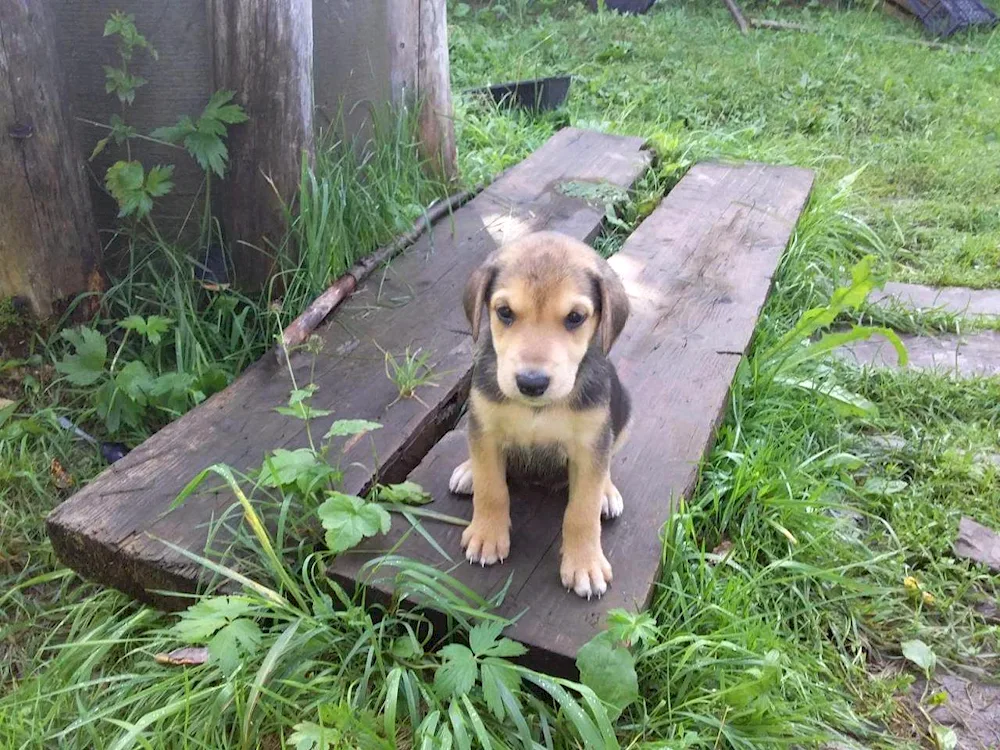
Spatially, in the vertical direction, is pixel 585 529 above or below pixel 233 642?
above

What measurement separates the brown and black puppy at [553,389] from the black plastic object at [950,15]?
11.3m

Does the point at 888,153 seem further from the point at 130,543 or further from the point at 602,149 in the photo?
the point at 130,543

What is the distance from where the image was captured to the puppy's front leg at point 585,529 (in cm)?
265

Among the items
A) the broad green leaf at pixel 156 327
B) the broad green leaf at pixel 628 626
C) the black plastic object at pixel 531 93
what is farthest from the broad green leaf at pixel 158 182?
the black plastic object at pixel 531 93

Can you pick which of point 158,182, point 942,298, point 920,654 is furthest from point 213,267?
point 942,298

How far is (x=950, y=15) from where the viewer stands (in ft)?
37.5

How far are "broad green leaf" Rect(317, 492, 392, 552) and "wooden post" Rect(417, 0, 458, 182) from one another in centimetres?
322

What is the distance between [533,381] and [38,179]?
2.68 m

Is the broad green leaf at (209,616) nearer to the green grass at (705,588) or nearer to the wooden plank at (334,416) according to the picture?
the green grass at (705,588)

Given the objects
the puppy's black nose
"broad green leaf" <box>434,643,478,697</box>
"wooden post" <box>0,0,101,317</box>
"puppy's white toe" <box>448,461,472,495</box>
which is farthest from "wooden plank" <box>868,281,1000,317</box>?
"wooden post" <box>0,0,101,317</box>

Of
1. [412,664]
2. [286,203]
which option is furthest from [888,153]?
[412,664]

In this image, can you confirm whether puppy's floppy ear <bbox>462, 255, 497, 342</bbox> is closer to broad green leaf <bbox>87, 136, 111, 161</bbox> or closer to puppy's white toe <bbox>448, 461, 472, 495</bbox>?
puppy's white toe <bbox>448, 461, 472, 495</bbox>

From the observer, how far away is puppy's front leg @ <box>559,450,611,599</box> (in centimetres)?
265

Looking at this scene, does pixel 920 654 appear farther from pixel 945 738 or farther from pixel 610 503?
pixel 610 503
